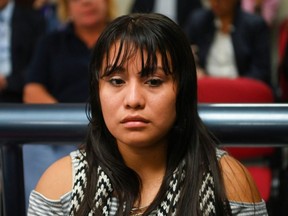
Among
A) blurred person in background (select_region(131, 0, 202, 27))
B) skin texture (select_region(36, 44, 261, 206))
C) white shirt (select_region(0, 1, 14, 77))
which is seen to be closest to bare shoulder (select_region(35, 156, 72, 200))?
skin texture (select_region(36, 44, 261, 206))

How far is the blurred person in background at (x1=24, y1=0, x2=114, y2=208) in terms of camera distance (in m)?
2.91

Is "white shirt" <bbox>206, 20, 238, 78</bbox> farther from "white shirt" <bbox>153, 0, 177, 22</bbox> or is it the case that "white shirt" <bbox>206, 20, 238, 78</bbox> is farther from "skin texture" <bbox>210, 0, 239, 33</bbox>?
"white shirt" <bbox>153, 0, 177, 22</bbox>

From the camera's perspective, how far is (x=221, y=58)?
3588 millimetres

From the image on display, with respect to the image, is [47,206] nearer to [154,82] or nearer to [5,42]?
[154,82]

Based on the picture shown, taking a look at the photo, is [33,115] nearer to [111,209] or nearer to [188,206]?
[111,209]

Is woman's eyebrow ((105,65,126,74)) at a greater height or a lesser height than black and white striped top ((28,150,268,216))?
greater

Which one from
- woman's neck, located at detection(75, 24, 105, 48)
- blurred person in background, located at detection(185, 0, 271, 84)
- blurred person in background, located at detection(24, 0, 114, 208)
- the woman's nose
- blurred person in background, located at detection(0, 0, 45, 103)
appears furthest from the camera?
blurred person in background, located at detection(0, 0, 45, 103)

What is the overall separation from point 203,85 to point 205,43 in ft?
3.76

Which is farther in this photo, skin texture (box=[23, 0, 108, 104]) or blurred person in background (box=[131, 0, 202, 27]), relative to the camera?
blurred person in background (box=[131, 0, 202, 27])

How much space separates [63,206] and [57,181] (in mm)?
49

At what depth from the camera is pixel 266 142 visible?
4.00 feet

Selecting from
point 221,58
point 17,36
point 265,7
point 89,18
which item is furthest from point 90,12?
point 265,7

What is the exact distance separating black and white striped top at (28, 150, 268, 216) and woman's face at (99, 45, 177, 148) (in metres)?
0.14

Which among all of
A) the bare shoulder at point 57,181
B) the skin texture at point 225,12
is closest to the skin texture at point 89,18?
the skin texture at point 225,12
